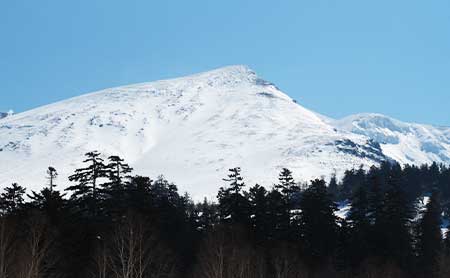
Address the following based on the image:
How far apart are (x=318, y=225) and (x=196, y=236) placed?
44.0ft

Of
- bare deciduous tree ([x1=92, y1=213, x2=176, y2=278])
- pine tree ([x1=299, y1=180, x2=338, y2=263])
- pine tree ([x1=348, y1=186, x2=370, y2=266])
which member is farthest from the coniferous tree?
bare deciduous tree ([x1=92, y1=213, x2=176, y2=278])

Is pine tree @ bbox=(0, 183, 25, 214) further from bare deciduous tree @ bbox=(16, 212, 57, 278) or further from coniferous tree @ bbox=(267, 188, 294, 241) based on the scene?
coniferous tree @ bbox=(267, 188, 294, 241)

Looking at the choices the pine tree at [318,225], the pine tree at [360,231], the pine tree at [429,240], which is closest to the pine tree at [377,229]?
the pine tree at [360,231]

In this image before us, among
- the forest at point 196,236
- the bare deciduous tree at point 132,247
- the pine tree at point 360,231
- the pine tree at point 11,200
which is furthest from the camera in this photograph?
the pine tree at point 360,231

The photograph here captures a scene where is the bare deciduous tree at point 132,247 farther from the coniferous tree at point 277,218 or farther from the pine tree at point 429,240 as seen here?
the pine tree at point 429,240

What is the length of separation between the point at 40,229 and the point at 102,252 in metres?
7.27

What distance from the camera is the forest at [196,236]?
54.5 metres

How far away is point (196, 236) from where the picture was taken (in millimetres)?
79125

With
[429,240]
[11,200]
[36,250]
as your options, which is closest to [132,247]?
[36,250]

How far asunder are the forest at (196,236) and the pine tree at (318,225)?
4.3 inches

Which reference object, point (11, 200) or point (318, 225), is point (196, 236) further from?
point (11, 200)

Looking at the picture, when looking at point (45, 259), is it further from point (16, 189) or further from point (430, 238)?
point (430, 238)

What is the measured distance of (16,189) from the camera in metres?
68.2

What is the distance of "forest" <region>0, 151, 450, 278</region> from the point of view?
5453cm
